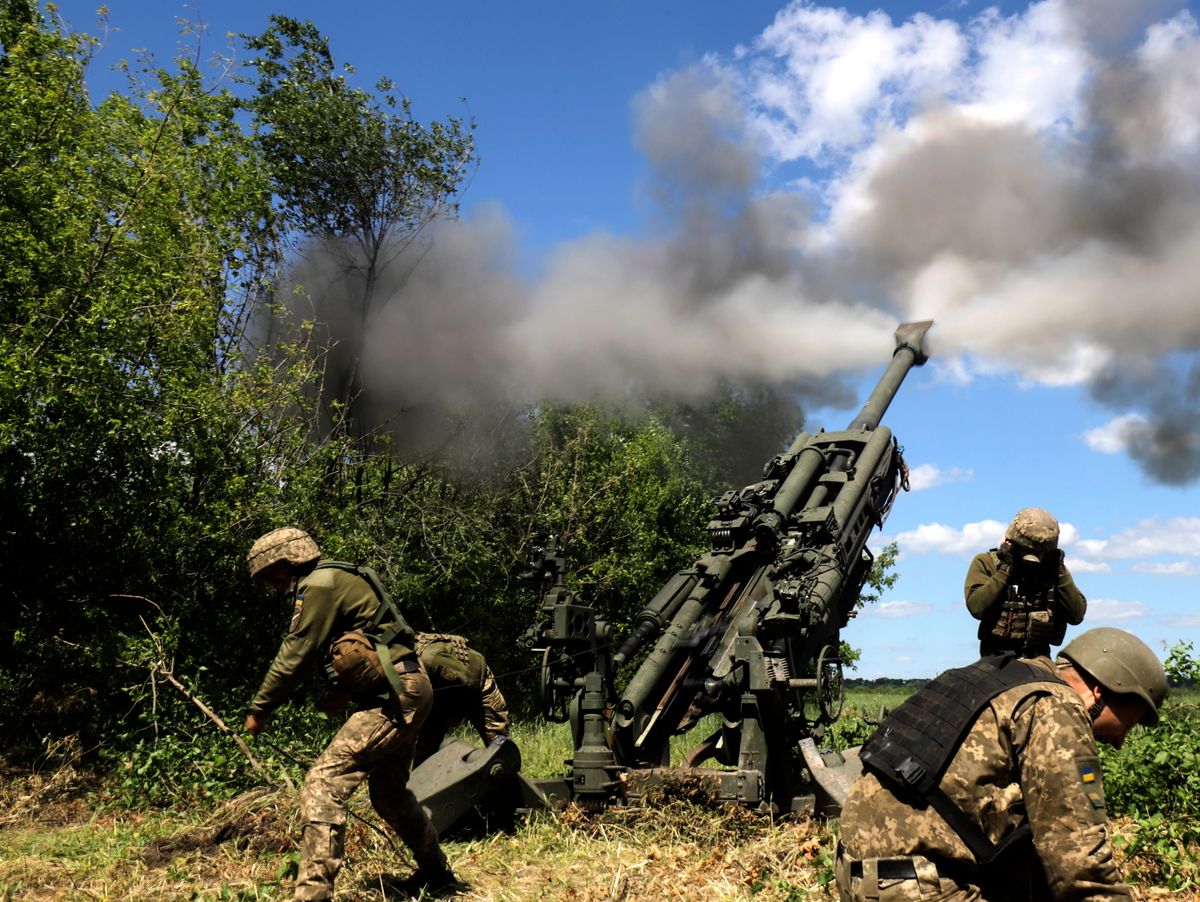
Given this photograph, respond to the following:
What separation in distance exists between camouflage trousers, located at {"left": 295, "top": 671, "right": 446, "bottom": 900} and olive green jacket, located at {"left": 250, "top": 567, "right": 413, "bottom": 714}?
293 mm

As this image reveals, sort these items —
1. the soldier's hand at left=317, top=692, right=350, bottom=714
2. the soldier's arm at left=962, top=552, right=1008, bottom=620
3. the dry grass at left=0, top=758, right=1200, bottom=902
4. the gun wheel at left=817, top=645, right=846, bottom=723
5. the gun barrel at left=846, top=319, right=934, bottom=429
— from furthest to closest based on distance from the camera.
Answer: the gun barrel at left=846, top=319, right=934, bottom=429, the gun wheel at left=817, top=645, right=846, bottom=723, the soldier's arm at left=962, top=552, right=1008, bottom=620, the dry grass at left=0, top=758, right=1200, bottom=902, the soldier's hand at left=317, top=692, right=350, bottom=714

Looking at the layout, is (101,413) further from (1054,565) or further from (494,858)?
(1054,565)

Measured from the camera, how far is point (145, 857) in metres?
6.54

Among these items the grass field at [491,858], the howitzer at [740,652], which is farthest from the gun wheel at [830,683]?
the grass field at [491,858]

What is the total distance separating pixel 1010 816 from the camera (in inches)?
126

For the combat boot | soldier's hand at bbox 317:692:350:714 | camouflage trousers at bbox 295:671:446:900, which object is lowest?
the combat boot

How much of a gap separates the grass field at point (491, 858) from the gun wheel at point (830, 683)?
108 cm

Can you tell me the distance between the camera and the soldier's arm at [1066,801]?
301 centimetres

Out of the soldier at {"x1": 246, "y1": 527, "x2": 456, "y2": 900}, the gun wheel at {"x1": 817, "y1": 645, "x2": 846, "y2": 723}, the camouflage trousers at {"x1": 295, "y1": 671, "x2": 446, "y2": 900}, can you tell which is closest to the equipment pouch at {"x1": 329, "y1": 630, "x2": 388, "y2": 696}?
the soldier at {"x1": 246, "y1": 527, "x2": 456, "y2": 900}

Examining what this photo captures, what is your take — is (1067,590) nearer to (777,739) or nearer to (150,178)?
(777,739)

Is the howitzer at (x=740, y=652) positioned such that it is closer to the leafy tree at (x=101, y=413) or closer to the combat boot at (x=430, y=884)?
the combat boot at (x=430, y=884)

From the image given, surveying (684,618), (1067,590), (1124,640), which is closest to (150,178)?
(684,618)

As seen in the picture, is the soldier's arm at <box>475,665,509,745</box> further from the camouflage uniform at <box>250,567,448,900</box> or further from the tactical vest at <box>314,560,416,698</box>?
the tactical vest at <box>314,560,416,698</box>

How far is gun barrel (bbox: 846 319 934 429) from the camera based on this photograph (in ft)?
35.9
